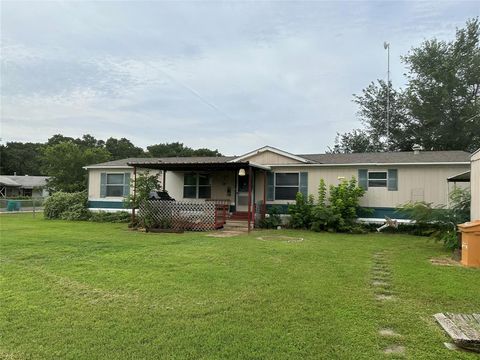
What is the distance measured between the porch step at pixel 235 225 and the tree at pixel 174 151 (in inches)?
1207

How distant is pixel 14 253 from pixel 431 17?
576 inches

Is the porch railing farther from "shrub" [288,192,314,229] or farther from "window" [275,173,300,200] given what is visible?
"window" [275,173,300,200]

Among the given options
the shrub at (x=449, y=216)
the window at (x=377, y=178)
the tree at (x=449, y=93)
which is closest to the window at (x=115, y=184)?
the window at (x=377, y=178)

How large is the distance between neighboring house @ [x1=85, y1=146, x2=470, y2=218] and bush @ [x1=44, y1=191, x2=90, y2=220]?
504mm

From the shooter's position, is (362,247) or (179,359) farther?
(362,247)

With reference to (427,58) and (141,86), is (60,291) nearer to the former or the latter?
(141,86)

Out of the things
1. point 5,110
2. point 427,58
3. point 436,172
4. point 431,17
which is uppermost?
point 427,58

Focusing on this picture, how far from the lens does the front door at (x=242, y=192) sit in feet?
51.7

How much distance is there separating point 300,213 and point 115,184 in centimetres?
921

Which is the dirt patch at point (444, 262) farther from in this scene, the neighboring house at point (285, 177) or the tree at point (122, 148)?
the tree at point (122, 148)

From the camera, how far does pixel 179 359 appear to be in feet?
9.52

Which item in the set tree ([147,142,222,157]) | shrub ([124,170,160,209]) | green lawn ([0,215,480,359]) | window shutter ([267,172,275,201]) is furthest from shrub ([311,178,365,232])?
tree ([147,142,222,157])

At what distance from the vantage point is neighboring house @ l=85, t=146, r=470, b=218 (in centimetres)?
1355

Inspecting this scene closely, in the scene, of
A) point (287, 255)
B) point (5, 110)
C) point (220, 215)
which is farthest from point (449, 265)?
point (5, 110)
